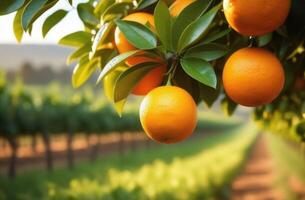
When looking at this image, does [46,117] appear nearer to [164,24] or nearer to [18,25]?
[18,25]

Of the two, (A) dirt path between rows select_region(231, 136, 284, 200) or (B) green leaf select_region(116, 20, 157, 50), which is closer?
(B) green leaf select_region(116, 20, 157, 50)

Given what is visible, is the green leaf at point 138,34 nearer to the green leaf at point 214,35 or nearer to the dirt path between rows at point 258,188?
the green leaf at point 214,35

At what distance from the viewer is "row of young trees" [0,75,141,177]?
12555mm

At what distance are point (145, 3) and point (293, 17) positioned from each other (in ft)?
1.10

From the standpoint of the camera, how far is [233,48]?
1.15 m

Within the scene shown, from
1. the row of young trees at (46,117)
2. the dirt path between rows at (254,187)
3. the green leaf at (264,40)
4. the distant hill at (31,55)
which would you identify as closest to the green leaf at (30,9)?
the green leaf at (264,40)

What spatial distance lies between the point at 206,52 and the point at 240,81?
0.40 feet

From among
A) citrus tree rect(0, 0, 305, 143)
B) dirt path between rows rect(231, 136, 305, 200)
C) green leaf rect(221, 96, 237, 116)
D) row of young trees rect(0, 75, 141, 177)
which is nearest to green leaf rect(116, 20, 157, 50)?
citrus tree rect(0, 0, 305, 143)

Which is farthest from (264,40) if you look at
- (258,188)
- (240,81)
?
(258,188)

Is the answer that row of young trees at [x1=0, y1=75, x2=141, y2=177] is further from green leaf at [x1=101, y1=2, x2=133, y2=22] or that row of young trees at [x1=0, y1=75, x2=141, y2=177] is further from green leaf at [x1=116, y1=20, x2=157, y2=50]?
green leaf at [x1=116, y1=20, x2=157, y2=50]

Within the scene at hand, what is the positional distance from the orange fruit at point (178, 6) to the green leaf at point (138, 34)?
9 cm

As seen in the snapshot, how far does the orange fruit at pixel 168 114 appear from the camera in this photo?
953 millimetres

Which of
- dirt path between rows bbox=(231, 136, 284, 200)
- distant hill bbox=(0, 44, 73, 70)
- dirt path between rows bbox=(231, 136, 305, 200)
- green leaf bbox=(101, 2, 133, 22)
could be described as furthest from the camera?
distant hill bbox=(0, 44, 73, 70)

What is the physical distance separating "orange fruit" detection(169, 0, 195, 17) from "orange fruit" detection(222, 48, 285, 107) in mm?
173
